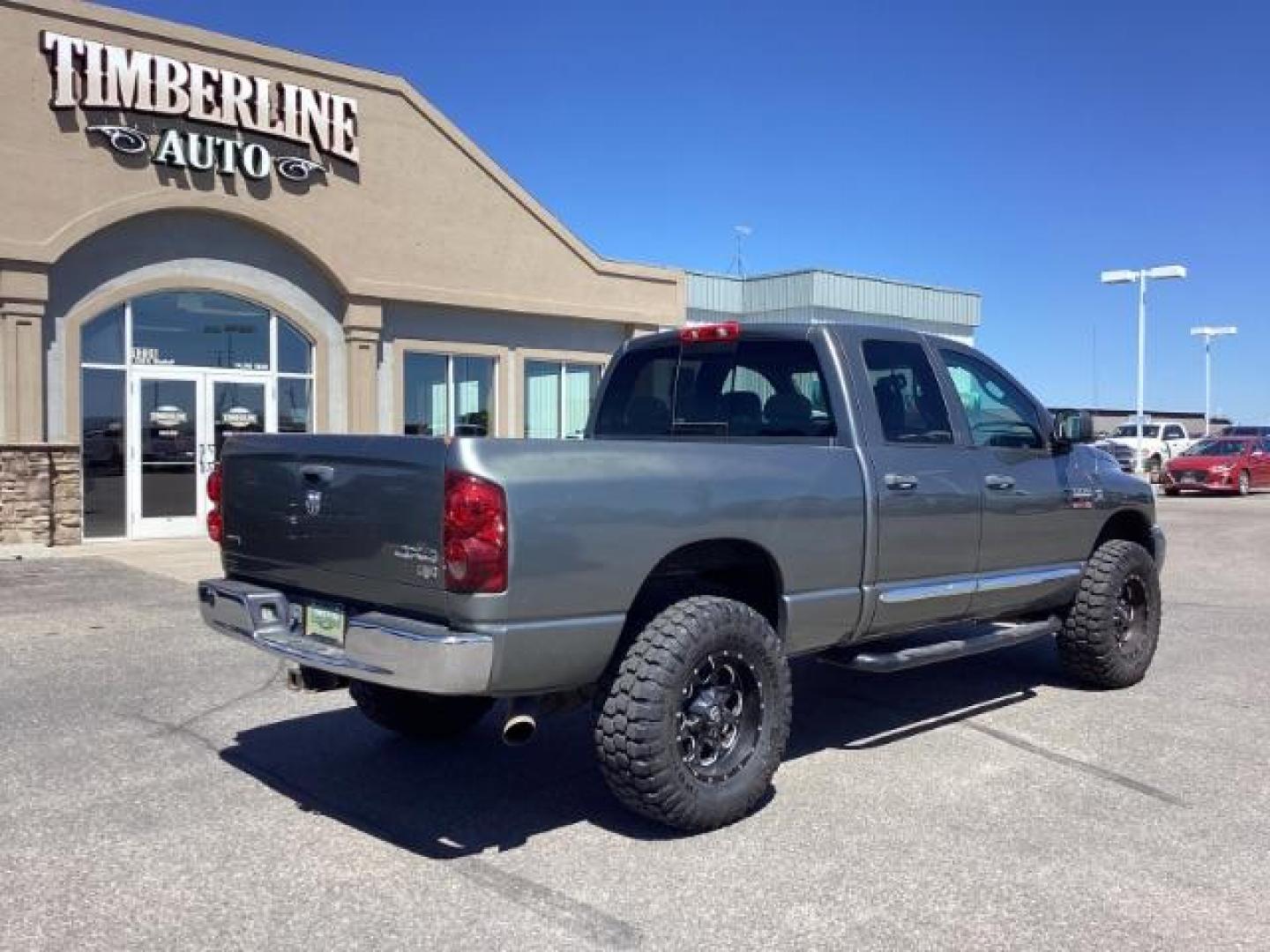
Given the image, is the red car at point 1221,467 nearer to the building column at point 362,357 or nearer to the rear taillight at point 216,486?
the building column at point 362,357

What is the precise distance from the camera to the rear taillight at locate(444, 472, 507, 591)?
3873 mm

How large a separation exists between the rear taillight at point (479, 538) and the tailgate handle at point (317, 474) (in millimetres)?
769

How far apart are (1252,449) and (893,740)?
2654cm

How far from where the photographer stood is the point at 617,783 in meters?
4.27

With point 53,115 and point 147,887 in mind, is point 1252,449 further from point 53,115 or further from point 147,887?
point 147,887

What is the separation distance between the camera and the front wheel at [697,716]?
4215 mm

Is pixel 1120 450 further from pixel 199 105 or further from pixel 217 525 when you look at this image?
pixel 217 525

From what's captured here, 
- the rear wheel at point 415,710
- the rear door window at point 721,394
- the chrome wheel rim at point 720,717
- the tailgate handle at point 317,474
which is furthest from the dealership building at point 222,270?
the chrome wheel rim at point 720,717

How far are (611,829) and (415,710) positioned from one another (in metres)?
1.43

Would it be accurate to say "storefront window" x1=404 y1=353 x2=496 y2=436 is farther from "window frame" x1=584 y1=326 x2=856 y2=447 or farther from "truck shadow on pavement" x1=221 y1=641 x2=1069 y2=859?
"window frame" x1=584 y1=326 x2=856 y2=447

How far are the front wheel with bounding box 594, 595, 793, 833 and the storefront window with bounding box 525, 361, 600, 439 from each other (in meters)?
14.1

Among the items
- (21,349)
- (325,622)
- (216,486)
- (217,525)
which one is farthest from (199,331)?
(325,622)

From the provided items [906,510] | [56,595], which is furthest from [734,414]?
[56,595]

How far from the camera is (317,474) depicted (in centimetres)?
448
